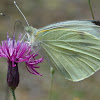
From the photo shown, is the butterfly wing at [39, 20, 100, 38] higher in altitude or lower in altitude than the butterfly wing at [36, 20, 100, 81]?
higher

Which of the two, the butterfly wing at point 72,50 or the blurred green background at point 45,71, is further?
the blurred green background at point 45,71

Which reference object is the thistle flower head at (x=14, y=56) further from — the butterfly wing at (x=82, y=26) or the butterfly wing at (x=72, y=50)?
the butterfly wing at (x=82, y=26)

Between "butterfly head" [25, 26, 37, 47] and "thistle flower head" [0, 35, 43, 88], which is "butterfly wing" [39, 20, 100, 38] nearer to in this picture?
"butterfly head" [25, 26, 37, 47]

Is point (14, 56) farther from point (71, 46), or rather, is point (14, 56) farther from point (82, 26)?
point (82, 26)

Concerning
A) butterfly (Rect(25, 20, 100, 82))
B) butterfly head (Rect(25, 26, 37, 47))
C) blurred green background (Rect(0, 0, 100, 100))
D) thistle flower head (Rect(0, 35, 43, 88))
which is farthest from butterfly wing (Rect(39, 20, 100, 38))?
blurred green background (Rect(0, 0, 100, 100))

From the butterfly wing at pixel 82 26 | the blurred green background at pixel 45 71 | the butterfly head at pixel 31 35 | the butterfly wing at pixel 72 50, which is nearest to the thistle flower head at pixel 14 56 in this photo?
the butterfly head at pixel 31 35

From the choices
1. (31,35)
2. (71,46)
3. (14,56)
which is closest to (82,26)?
(71,46)

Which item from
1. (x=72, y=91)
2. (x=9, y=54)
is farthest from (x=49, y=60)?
(x=72, y=91)
